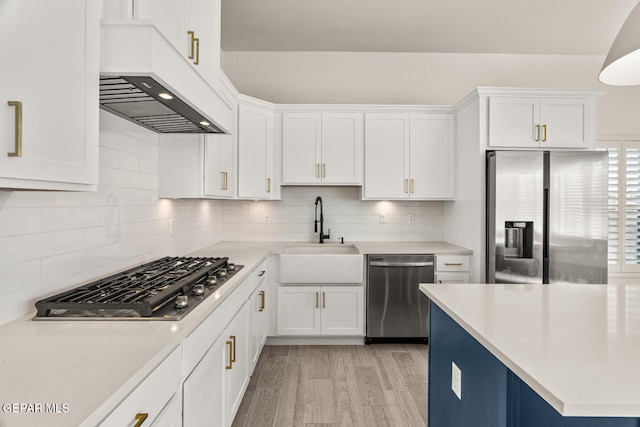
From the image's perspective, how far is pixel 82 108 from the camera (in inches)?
45.7

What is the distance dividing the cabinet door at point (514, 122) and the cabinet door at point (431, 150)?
560 mm

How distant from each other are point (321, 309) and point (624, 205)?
11.1ft

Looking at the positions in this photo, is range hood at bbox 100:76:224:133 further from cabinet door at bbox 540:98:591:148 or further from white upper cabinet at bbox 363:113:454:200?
cabinet door at bbox 540:98:591:148

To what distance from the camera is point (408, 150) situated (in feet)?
12.3

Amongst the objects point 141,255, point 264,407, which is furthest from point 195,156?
point 264,407

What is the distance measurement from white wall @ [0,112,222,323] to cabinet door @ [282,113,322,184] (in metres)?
1.13

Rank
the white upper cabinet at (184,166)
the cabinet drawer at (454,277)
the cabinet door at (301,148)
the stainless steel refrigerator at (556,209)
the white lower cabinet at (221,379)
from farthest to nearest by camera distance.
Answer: the cabinet door at (301,148), the cabinet drawer at (454,277), the stainless steel refrigerator at (556,209), the white upper cabinet at (184,166), the white lower cabinet at (221,379)

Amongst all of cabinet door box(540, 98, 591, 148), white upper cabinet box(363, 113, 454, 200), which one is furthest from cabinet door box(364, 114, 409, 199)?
cabinet door box(540, 98, 591, 148)

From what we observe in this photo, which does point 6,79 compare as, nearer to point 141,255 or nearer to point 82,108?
point 82,108

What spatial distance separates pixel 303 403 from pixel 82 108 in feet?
7.02

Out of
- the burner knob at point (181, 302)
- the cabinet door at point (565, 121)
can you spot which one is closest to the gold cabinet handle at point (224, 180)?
the burner knob at point (181, 302)

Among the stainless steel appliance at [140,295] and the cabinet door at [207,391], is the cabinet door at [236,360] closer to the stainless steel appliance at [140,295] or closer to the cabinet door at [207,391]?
the cabinet door at [207,391]

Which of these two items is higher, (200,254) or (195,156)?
(195,156)

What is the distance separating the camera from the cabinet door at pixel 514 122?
3.23m
